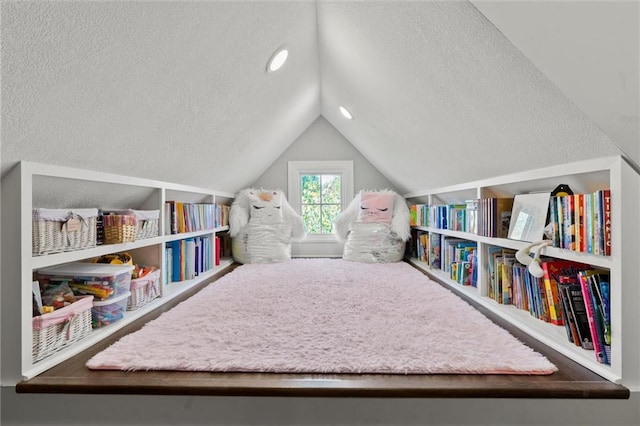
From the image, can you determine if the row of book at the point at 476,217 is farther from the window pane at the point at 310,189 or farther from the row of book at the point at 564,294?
the window pane at the point at 310,189

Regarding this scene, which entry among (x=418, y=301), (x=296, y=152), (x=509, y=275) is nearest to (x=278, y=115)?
(x=296, y=152)

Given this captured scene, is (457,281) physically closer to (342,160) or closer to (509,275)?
(509,275)

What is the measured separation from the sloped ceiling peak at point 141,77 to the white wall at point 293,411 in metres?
0.92

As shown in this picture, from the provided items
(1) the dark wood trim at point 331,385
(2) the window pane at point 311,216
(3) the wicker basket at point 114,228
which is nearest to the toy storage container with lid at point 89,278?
(3) the wicker basket at point 114,228

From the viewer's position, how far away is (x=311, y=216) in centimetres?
421

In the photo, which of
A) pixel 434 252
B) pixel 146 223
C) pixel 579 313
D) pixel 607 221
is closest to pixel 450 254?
pixel 434 252

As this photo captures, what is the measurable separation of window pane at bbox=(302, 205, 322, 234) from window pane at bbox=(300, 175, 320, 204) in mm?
81

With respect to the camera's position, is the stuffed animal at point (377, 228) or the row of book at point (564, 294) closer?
the row of book at point (564, 294)

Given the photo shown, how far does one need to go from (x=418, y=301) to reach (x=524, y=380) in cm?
87

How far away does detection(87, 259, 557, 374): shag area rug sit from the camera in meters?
1.22

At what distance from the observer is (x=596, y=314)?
46.4 inches

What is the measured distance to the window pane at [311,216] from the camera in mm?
4199

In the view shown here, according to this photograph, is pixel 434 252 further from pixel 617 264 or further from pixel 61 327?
pixel 61 327

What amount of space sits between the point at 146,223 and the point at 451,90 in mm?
1951
